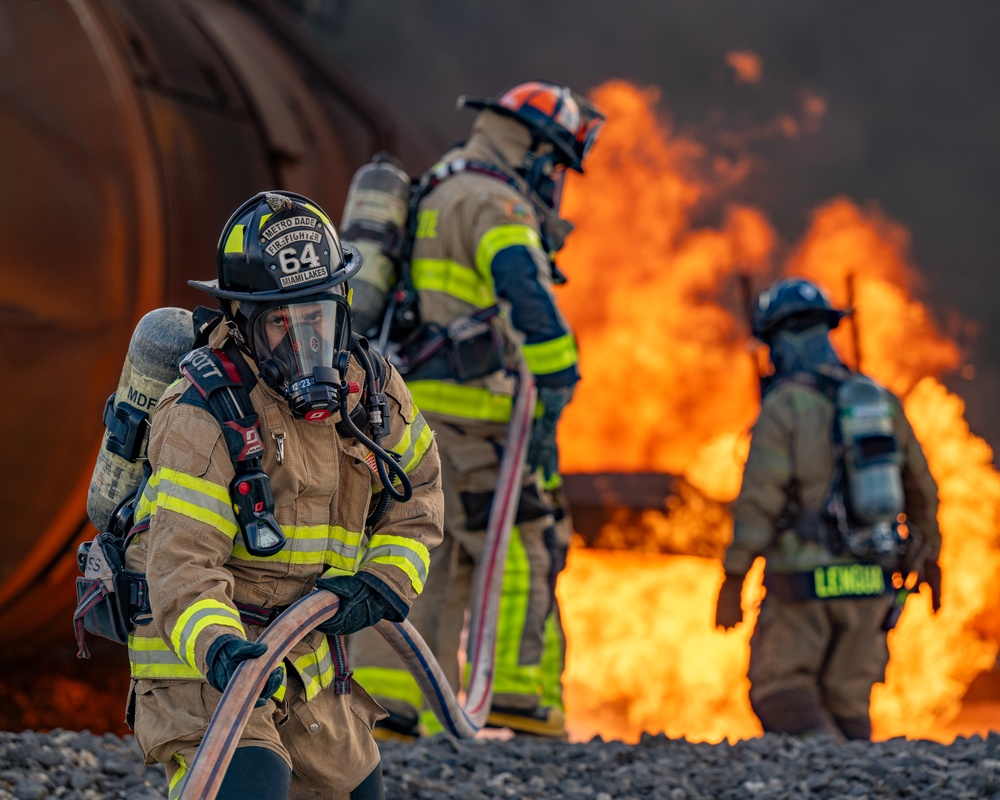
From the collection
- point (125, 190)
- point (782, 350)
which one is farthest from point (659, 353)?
point (125, 190)

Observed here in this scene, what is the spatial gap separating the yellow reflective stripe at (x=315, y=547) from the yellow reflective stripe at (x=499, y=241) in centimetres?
232

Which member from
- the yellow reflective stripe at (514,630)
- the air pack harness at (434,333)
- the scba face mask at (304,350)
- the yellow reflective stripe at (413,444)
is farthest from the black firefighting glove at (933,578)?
the scba face mask at (304,350)

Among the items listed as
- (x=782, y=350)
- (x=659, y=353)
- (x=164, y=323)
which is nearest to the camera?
(x=164, y=323)

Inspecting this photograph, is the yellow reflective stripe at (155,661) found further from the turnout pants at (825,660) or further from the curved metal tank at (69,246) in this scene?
the turnout pants at (825,660)

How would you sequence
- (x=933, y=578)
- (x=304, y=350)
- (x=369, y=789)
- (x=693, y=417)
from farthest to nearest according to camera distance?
(x=693, y=417)
(x=933, y=578)
(x=369, y=789)
(x=304, y=350)

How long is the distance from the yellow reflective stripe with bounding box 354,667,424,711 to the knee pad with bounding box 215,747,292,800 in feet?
8.03

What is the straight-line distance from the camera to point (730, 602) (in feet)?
17.9

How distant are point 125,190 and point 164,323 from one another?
122 inches

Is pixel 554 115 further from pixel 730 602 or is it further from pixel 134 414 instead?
pixel 134 414

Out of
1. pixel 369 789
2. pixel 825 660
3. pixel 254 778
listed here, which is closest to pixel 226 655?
pixel 254 778

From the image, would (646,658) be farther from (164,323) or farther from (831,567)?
(164,323)

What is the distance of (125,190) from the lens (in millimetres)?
5500

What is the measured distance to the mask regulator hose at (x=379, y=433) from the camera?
8.03 ft

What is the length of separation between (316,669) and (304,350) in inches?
23.6
